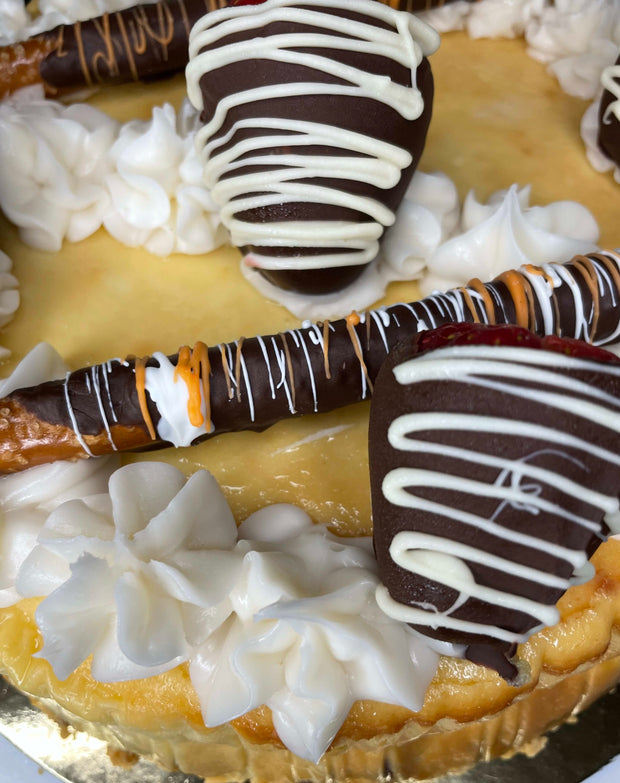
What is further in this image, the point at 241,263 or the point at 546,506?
the point at 241,263

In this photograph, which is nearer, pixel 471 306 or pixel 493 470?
pixel 493 470

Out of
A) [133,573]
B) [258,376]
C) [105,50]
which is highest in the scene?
[105,50]

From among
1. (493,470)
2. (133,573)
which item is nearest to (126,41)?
(133,573)

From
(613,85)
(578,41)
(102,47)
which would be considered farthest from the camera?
(578,41)

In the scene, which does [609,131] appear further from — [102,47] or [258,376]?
[102,47]

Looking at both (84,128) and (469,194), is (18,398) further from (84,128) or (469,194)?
(469,194)

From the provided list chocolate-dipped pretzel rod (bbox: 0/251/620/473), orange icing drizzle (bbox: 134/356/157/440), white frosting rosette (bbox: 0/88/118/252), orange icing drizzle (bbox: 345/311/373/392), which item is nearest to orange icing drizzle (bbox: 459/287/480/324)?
chocolate-dipped pretzel rod (bbox: 0/251/620/473)

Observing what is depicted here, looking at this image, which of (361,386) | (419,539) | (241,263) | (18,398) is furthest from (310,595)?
(241,263)
